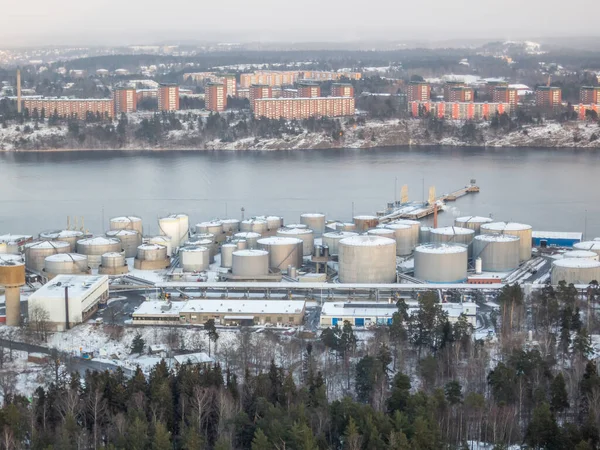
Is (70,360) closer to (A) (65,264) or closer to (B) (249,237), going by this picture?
(A) (65,264)

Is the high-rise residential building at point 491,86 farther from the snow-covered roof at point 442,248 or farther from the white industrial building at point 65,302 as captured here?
the white industrial building at point 65,302

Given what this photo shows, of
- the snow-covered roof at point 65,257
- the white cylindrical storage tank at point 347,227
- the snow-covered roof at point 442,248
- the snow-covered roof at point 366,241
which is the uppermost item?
the snow-covered roof at point 366,241

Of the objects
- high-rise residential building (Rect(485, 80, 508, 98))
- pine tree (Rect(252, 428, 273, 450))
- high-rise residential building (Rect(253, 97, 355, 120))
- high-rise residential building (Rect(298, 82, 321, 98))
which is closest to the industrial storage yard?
pine tree (Rect(252, 428, 273, 450))

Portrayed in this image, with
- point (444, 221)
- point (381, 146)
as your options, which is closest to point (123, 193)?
point (444, 221)

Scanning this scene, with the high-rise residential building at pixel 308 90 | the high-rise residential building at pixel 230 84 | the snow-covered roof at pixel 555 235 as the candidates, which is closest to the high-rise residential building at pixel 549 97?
the high-rise residential building at pixel 308 90

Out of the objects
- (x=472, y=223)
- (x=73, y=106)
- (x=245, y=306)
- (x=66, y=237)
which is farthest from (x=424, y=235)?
(x=73, y=106)

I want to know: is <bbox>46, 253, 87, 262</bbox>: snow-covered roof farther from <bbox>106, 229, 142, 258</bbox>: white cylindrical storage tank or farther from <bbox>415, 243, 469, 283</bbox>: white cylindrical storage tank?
<bbox>415, 243, 469, 283</bbox>: white cylindrical storage tank
